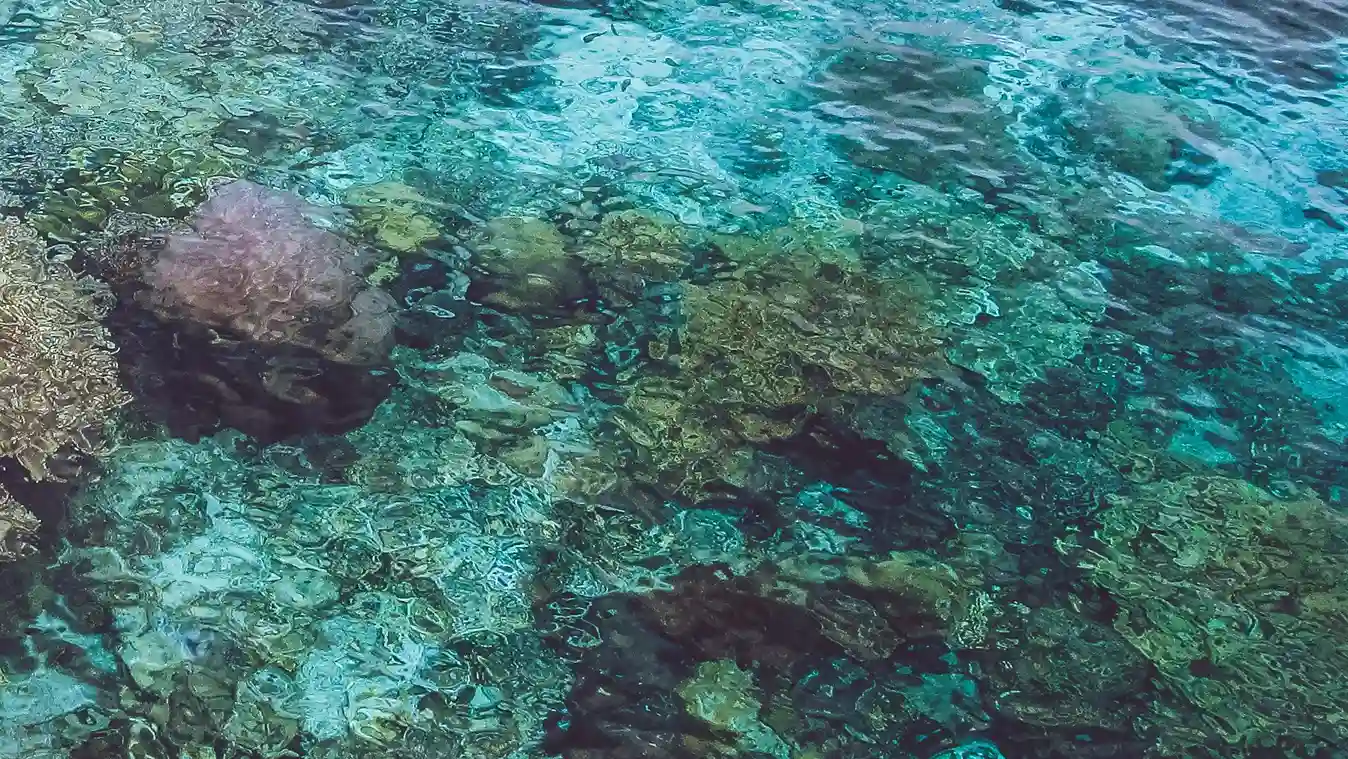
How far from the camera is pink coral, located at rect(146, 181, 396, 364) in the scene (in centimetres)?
434

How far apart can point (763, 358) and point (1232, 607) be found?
2.05 m

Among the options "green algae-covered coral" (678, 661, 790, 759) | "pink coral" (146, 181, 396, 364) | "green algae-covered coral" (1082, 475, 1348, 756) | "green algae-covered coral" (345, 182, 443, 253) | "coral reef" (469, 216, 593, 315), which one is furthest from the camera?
"green algae-covered coral" (345, 182, 443, 253)

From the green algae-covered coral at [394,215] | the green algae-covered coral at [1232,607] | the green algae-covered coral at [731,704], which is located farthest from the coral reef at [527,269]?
the green algae-covered coral at [1232,607]

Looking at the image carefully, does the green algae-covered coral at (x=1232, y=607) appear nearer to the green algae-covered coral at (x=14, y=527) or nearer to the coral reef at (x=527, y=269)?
the coral reef at (x=527, y=269)

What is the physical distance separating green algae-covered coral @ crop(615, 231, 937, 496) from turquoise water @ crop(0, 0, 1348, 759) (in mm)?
21

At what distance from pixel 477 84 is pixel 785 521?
12.3 ft

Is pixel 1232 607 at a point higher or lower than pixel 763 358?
lower

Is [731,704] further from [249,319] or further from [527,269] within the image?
[249,319]

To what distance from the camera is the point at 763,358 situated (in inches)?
171

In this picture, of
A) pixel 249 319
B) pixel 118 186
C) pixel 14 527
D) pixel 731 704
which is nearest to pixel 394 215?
pixel 249 319

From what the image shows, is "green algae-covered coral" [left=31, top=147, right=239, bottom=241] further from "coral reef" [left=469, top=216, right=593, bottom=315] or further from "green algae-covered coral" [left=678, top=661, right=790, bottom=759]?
"green algae-covered coral" [left=678, top=661, right=790, bottom=759]

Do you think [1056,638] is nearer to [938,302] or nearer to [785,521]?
[785,521]

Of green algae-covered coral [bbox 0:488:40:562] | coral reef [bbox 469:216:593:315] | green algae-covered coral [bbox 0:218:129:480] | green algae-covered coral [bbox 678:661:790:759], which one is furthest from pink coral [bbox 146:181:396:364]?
green algae-covered coral [bbox 678:661:790:759]

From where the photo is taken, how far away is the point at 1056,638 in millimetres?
3379
